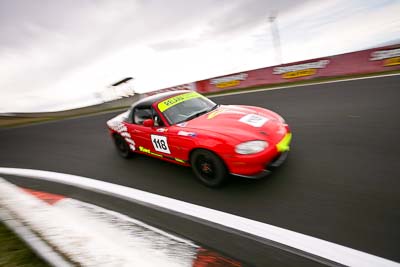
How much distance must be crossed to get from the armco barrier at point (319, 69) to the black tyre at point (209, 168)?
394 inches

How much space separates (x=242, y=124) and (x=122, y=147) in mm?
2847

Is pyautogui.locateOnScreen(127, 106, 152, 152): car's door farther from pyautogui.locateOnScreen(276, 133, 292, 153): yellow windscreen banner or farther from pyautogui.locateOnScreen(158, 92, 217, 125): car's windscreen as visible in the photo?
pyautogui.locateOnScreen(276, 133, 292, 153): yellow windscreen banner

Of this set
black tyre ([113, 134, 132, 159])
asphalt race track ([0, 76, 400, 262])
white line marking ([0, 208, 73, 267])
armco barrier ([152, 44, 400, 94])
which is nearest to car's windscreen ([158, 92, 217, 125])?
asphalt race track ([0, 76, 400, 262])

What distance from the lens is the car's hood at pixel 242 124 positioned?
3188 millimetres

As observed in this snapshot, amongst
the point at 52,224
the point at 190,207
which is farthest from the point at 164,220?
the point at 52,224

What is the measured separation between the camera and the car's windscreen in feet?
12.7

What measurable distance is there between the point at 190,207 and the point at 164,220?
36 centimetres

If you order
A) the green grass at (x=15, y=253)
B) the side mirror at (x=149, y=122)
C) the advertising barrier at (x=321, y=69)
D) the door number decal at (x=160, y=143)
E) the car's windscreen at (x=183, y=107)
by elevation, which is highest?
the advertising barrier at (x=321, y=69)

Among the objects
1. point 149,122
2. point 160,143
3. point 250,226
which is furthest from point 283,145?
point 149,122

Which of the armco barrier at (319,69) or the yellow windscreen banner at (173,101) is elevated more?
the armco barrier at (319,69)

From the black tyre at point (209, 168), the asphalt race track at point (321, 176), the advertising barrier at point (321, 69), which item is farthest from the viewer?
the advertising barrier at point (321, 69)

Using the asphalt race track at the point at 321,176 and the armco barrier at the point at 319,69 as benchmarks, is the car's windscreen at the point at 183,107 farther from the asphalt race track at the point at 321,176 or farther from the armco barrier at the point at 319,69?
the armco barrier at the point at 319,69

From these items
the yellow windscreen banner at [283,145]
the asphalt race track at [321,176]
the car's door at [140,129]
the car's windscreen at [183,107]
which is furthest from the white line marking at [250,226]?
the car's windscreen at [183,107]

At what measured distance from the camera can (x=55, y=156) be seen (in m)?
6.30
